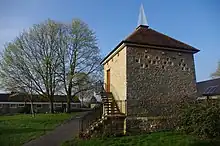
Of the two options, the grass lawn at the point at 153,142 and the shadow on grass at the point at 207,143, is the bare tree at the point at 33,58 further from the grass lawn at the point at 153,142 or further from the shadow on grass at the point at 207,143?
the shadow on grass at the point at 207,143

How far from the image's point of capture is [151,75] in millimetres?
12477

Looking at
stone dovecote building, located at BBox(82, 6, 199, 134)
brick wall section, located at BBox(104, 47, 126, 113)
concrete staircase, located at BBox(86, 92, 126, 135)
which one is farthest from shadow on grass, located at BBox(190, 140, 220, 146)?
brick wall section, located at BBox(104, 47, 126, 113)

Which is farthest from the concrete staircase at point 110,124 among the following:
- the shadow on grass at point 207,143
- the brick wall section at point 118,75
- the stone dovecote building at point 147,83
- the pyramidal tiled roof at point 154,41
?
the pyramidal tiled roof at point 154,41

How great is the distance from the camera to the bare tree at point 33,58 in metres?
23.6

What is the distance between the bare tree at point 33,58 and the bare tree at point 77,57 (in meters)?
0.99

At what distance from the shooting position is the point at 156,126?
11.5m

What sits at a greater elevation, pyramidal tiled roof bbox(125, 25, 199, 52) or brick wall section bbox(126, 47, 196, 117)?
pyramidal tiled roof bbox(125, 25, 199, 52)

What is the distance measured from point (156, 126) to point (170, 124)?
0.84m

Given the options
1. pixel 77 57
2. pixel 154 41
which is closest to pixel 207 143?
pixel 154 41

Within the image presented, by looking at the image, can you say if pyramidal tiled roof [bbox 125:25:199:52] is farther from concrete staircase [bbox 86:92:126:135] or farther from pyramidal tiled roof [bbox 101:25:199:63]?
concrete staircase [bbox 86:92:126:135]

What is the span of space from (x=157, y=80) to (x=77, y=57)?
1490 cm

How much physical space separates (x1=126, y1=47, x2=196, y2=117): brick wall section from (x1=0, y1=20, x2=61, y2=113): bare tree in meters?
14.6

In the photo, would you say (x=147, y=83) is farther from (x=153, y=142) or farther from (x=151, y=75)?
(x=153, y=142)

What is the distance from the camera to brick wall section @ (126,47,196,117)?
11859 millimetres
